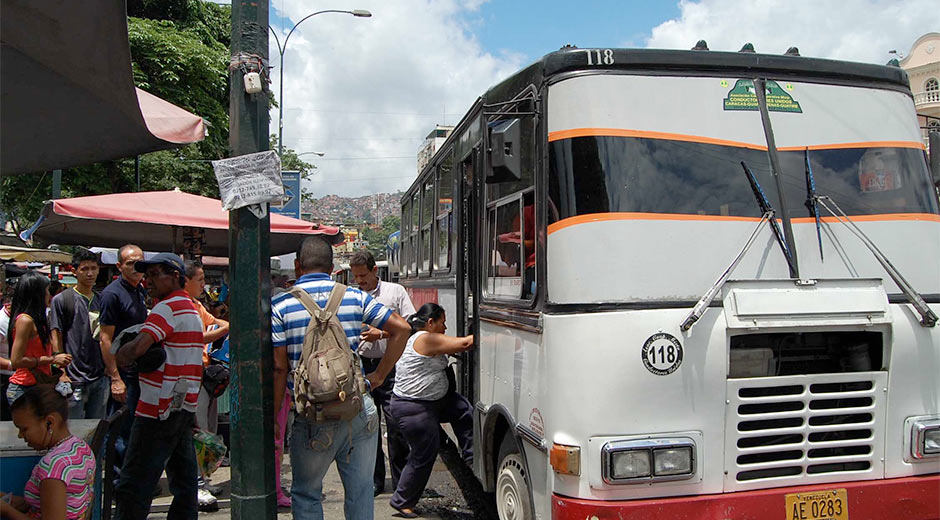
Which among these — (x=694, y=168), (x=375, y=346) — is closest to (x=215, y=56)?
(x=375, y=346)

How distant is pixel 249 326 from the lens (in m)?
3.45

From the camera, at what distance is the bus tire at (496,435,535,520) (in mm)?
4012

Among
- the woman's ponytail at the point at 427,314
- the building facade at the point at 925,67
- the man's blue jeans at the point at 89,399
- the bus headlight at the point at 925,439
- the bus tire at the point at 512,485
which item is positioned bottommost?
the bus tire at the point at 512,485

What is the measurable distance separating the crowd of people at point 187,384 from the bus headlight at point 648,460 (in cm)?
134

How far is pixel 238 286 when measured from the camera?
3.45m

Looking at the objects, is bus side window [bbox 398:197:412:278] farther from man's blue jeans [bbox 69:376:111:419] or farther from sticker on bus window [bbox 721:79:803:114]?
sticker on bus window [bbox 721:79:803:114]

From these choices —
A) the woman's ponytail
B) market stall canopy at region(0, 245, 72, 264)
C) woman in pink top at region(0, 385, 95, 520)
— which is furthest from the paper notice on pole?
market stall canopy at region(0, 245, 72, 264)

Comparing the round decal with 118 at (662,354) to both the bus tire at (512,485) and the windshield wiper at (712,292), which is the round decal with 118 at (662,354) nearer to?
the windshield wiper at (712,292)

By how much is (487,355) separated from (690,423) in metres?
1.82

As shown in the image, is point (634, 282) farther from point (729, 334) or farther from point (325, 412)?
point (325, 412)

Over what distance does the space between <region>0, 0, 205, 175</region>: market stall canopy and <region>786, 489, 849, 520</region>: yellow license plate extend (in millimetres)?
3741

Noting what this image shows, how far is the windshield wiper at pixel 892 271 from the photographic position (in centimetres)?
371

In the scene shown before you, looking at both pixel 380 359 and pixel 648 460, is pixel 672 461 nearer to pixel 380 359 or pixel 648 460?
pixel 648 460

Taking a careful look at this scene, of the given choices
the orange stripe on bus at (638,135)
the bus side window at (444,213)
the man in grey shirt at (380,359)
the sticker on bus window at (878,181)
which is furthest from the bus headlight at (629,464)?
the bus side window at (444,213)
